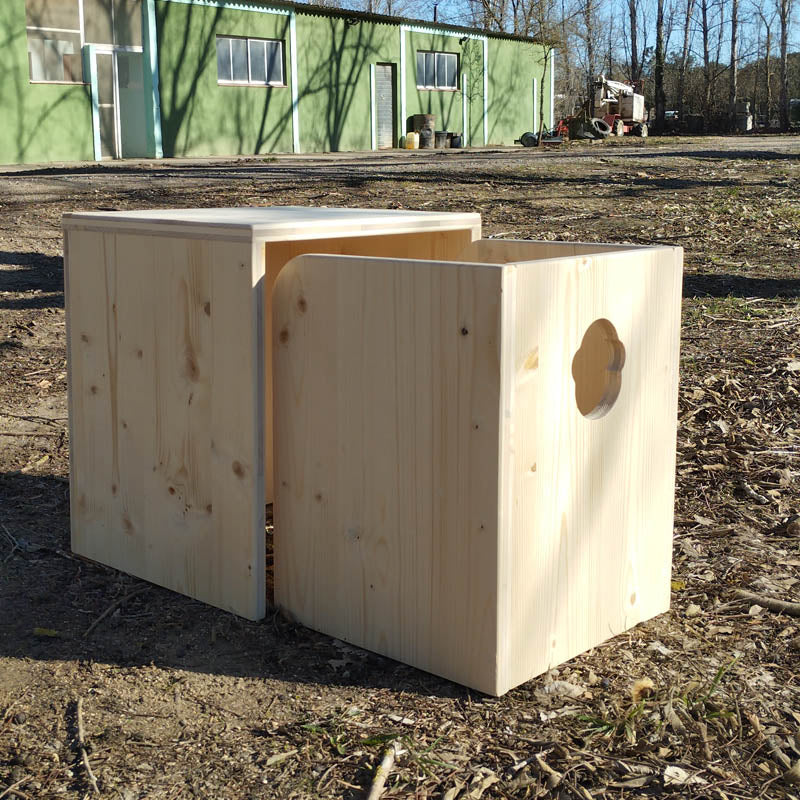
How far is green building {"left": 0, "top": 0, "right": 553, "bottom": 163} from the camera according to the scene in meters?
21.0

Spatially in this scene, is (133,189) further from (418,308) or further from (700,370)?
(418,308)

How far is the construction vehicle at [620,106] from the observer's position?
36.2 m

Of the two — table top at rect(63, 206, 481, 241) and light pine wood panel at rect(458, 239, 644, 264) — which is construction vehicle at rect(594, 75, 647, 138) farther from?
table top at rect(63, 206, 481, 241)

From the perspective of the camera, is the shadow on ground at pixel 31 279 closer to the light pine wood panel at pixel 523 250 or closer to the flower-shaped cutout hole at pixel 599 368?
the light pine wood panel at pixel 523 250

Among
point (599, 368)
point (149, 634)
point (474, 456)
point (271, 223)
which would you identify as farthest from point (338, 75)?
point (474, 456)

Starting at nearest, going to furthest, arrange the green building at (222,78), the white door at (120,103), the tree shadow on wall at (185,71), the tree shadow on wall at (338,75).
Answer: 1. the green building at (222,78)
2. the white door at (120,103)
3. the tree shadow on wall at (185,71)
4. the tree shadow on wall at (338,75)

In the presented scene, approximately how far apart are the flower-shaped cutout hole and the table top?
A: 60 cm

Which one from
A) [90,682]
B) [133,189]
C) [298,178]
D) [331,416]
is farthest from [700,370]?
[298,178]

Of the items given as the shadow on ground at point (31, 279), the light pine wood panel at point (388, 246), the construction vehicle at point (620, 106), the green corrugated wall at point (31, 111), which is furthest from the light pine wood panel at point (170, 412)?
the construction vehicle at point (620, 106)

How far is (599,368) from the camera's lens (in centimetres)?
326

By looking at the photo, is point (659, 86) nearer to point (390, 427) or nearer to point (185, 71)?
point (185, 71)

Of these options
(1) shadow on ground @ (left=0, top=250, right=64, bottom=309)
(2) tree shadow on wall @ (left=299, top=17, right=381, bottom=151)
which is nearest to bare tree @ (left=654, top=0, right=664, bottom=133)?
(2) tree shadow on wall @ (left=299, top=17, right=381, bottom=151)

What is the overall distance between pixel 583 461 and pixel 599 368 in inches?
23.6

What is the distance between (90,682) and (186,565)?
573 millimetres
